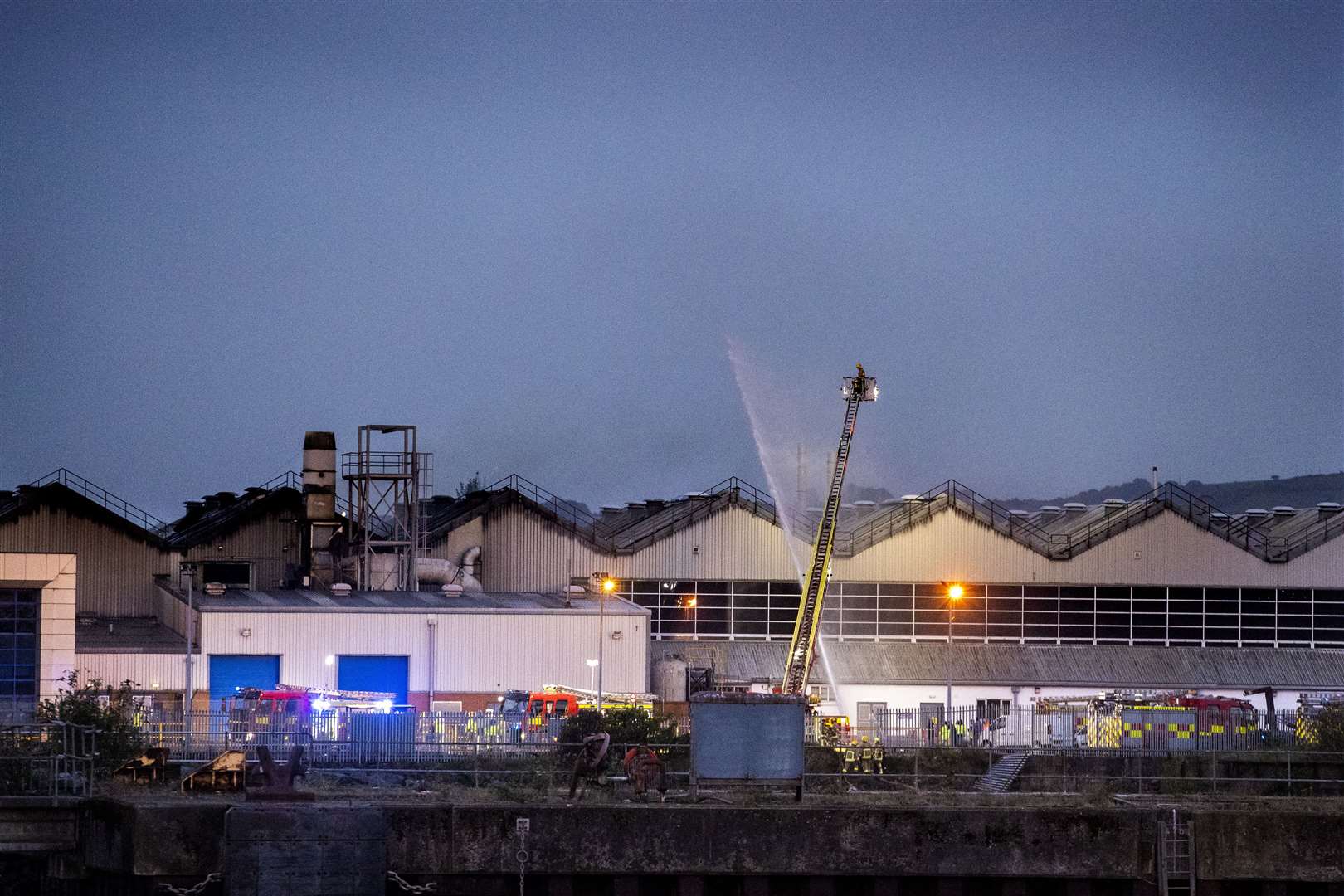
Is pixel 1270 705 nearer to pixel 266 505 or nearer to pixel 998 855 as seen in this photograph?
pixel 998 855

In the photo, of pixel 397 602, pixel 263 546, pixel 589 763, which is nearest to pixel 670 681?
pixel 397 602

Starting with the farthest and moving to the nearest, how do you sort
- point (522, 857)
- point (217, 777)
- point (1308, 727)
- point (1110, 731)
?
point (1110, 731) → point (1308, 727) → point (217, 777) → point (522, 857)

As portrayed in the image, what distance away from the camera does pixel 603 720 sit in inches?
1800

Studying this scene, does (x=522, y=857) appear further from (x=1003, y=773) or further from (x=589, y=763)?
(x=1003, y=773)

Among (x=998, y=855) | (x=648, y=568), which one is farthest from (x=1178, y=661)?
(x=998, y=855)

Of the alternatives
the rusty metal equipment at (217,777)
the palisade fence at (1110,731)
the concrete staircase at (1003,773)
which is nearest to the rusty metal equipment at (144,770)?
the rusty metal equipment at (217,777)

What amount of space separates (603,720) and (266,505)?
38028mm

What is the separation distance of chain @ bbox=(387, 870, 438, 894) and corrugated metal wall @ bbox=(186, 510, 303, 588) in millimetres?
48394

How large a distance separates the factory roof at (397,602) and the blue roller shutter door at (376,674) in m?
1.64

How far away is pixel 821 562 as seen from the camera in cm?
6694

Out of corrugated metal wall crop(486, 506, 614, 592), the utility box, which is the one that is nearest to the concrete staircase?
the utility box

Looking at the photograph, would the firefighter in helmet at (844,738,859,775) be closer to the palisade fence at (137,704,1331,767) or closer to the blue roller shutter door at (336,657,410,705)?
the palisade fence at (137,704,1331,767)

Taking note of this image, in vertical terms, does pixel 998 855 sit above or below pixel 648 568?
below

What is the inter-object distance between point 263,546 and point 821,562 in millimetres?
25344
